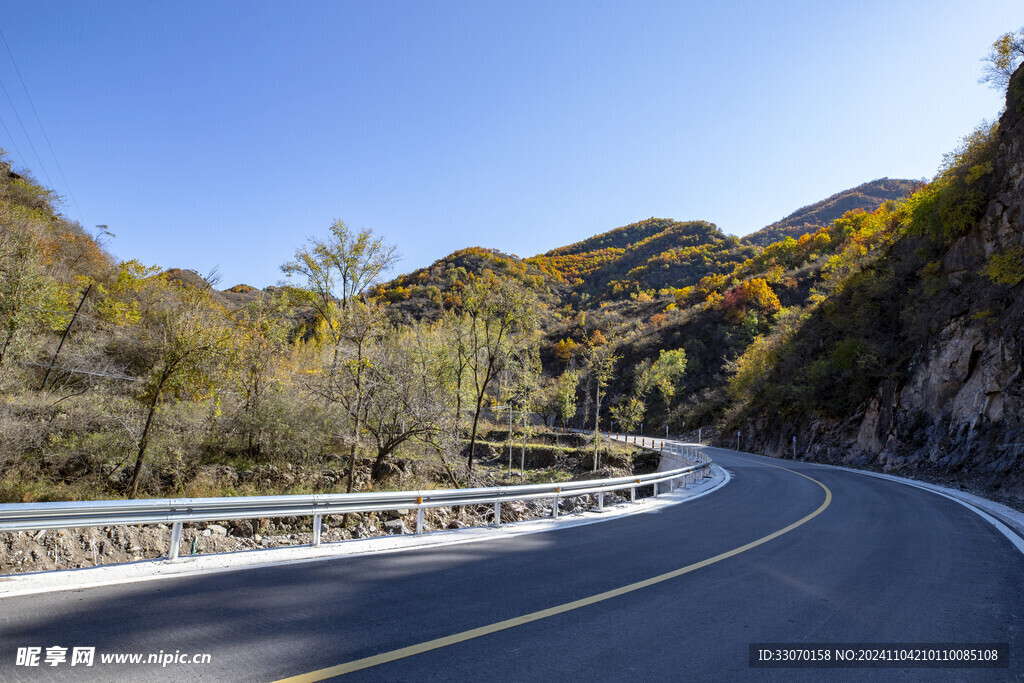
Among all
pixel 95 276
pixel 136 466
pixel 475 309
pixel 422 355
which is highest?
pixel 95 276

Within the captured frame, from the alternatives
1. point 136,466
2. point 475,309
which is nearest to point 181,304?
point 136,466

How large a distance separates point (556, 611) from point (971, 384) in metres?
24.5

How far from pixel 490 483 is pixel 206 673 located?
16.7 m

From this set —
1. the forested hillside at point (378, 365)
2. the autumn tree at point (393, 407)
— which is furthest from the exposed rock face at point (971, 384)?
the autumn tree at point (393, 407)

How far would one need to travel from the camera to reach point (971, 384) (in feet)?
67.6

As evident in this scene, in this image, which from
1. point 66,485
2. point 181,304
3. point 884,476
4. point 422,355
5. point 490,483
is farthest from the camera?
point 422,355

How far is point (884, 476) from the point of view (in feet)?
69.4

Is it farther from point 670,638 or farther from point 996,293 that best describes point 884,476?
point 670,638

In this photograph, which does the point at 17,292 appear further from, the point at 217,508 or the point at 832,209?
the point at 832,209

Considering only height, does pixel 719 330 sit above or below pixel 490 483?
above

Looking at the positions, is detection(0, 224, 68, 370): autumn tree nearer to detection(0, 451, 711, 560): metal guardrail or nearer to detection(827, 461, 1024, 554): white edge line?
detection(0, 451, 711, 560): metal guardrail

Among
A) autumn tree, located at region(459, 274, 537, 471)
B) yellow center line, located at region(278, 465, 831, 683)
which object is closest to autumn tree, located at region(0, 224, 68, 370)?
autumn tree, located at region(459, 274, 537, 471)

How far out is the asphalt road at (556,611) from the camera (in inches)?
139

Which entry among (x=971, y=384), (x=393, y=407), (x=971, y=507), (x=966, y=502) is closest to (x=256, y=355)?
(x=393, y=407)
